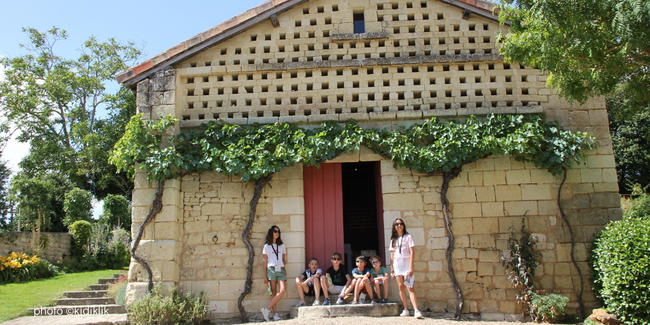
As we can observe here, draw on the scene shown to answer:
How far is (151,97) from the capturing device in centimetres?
826

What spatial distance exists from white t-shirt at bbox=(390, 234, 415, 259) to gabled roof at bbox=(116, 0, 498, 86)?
4256mm

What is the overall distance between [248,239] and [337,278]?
156 centimetres

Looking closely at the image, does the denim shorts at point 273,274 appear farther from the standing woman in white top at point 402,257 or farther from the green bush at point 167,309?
the standing woman in white top at point 402,257

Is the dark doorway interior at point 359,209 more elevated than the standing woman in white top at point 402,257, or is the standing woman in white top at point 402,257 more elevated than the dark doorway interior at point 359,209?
the dark doorway interior at point 359,209

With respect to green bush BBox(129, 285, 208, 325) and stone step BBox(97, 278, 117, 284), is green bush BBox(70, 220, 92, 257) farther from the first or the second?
green bush BBox(129, 285, 208, 325)

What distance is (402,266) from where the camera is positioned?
7.06 meters

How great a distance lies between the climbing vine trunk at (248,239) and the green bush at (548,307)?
170 inches

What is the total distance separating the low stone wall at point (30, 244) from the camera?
1162cm

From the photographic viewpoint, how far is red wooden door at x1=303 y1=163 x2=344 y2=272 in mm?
8281

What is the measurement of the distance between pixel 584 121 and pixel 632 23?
11.0 ft

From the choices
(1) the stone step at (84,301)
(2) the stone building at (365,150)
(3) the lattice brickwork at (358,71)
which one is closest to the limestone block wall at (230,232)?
(2) the stone building at (365,150)

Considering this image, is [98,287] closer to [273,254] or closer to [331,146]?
[273,254]

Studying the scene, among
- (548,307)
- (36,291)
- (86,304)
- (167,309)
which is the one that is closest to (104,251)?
(36,291)

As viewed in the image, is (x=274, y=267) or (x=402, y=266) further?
(x=274, y=267)
